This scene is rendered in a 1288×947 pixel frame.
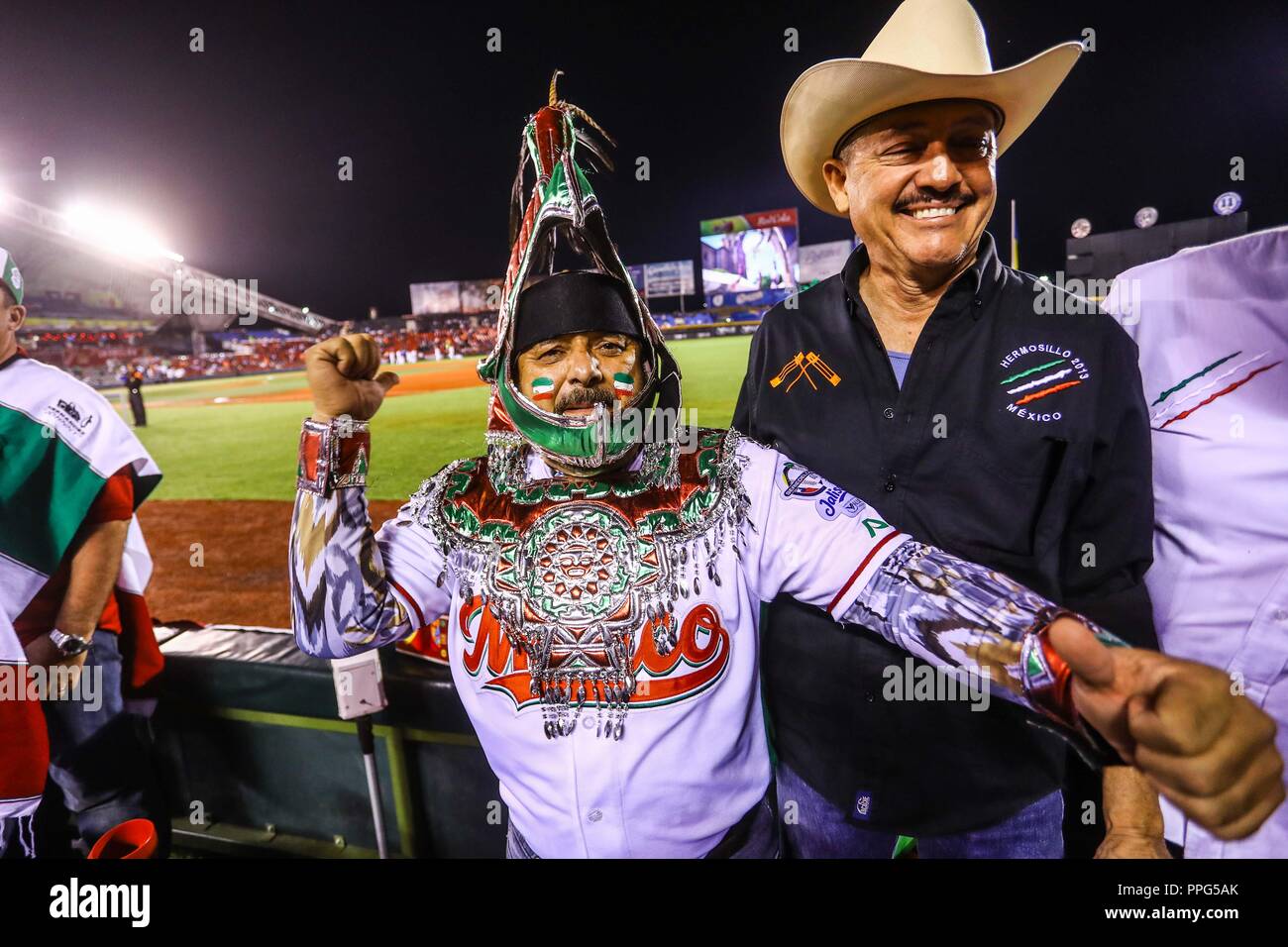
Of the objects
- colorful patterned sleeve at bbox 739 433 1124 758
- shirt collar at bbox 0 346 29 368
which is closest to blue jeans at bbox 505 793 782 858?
colorful patterned sleeve at bbox 739 433 1124 758

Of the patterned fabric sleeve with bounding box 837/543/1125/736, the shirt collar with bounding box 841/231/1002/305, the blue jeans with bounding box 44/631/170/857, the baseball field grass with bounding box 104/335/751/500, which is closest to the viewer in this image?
the patterned fabric sleeve with bounding box 837/543/1125/736

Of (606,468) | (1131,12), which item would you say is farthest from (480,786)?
(1131,12)

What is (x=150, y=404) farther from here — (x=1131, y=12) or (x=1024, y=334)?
(x=1131, y=12)

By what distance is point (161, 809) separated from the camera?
7.66 ft

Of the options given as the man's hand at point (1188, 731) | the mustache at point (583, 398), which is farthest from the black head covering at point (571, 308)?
the man's hand at point (1188, 731)

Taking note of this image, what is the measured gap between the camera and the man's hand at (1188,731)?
1.03 metres

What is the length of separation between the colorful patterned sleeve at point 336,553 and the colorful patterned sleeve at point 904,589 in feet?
2.87

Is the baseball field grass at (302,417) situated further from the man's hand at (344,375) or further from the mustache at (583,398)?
the mustache at (583,398)

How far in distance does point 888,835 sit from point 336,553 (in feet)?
5.08

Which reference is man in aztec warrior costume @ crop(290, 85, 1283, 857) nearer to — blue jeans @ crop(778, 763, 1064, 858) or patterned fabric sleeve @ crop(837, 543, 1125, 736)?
patterned fabric sleeve @ crop(837, 543, 1125, 736)

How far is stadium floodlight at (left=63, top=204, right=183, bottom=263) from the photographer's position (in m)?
2.36

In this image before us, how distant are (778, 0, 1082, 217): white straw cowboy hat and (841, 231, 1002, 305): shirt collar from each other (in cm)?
30

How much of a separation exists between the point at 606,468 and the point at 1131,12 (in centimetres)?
202

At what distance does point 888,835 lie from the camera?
1.61 m
